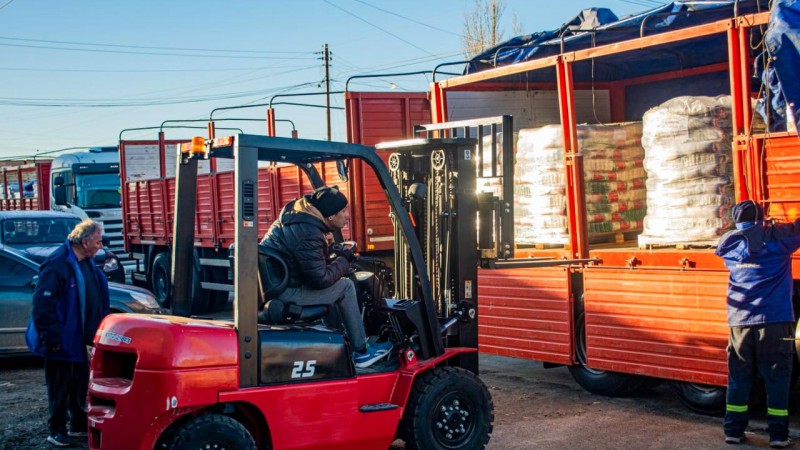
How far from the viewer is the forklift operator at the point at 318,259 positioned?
5.95 m

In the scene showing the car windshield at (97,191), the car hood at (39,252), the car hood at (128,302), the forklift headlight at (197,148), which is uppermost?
the car windshield at (97,191)

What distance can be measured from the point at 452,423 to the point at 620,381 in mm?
2727

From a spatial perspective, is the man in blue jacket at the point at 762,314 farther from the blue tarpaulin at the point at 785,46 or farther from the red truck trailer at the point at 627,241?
the blue tarpaulin at the point at 785,46

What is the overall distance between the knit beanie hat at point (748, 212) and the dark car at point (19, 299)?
6275mm

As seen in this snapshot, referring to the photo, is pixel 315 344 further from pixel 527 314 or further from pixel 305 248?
pixel 527 314

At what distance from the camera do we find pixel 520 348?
9281 mm

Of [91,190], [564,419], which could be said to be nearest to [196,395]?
[564,419]

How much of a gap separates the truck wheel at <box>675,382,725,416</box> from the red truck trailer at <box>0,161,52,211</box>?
75.9 ft

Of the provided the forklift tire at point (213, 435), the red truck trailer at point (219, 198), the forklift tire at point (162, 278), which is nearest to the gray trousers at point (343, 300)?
the forklift tire at point (213, 435)

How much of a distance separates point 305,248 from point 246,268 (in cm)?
58

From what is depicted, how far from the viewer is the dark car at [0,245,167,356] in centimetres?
1055

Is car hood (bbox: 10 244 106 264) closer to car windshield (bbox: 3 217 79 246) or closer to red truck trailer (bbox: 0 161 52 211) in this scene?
car windshield (bbox: 3 217 79 246)

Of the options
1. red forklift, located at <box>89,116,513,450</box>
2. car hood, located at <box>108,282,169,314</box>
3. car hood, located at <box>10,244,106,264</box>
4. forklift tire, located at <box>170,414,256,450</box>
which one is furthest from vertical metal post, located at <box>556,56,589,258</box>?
car hood, located at <box>10,244,106,264</box>

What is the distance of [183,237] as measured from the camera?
610cm
